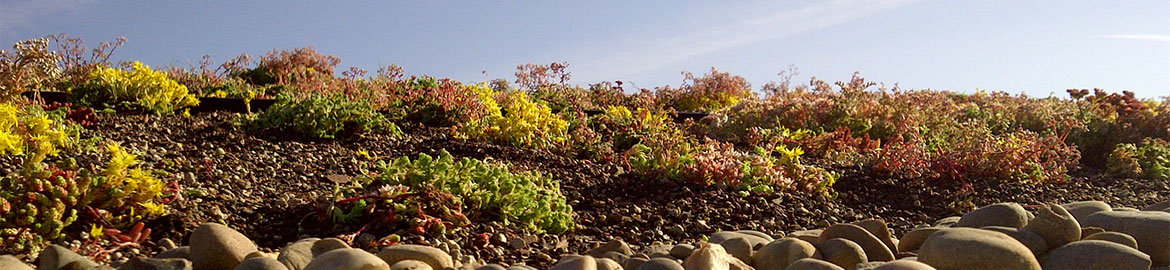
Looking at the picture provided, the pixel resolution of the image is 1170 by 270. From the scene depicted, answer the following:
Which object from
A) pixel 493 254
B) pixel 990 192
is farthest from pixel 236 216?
pixel 990 192

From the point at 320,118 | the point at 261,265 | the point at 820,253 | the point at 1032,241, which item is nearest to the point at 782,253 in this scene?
the point at 820,253

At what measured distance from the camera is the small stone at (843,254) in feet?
10.2

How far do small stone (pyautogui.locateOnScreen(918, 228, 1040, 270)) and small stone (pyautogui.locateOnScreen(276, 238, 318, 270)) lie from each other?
2.12m

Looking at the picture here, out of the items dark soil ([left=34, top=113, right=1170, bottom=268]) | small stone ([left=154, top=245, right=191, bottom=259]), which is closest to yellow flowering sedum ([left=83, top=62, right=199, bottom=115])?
dark soil ([left=34, top=113, right=1170, bottom=268])

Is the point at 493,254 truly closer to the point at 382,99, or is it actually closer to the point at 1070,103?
the point at 382,99

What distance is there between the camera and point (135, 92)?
764cm

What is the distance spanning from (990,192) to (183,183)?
530 centimetres

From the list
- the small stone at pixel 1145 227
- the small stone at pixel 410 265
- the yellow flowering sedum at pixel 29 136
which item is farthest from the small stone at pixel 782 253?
the yellow flowering sedum at pixel 29 136

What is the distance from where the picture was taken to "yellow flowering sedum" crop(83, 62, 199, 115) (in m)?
7.53

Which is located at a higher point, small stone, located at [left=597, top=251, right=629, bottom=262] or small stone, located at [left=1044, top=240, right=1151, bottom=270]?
→ small stone, located at [left=597, top=251, right=629, bottom=262]

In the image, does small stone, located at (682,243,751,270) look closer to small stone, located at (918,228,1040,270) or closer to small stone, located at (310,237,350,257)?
small stone, located at (918,228,1040,270)

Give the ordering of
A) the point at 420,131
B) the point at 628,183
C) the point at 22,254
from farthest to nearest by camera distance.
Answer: the point at 420,131 → the point at 628,183 → the point at 22,254

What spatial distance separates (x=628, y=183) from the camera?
214 inches

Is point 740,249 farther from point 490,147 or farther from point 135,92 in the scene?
point 135,92
